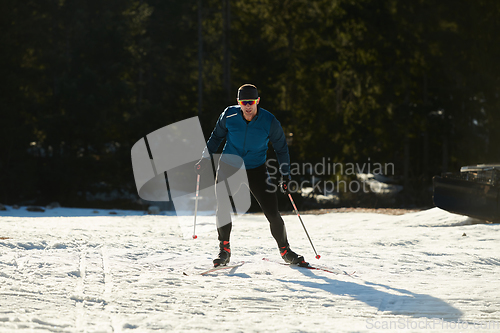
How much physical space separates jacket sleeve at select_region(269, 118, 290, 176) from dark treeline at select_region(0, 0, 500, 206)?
14.1 m

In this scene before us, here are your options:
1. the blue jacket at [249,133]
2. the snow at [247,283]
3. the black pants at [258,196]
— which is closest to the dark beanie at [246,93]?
the blue jacket at [249,133]

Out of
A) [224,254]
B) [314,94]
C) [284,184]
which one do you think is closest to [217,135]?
[284,184]

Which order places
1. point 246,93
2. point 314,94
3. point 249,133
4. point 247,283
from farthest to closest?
point 314,94 → point 249,133 → point 246,93 → point 247,283

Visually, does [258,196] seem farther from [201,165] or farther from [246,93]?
[246,93]

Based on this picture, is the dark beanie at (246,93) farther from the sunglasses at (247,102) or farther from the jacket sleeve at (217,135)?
A: the jacket sleeve at (217,135)

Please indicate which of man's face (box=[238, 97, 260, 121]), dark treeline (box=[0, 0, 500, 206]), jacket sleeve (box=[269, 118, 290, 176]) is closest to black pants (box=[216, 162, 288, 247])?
jacket sleeve (box=[269, 118, 290, 176])

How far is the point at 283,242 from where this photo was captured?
4.83 m

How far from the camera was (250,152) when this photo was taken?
466cm

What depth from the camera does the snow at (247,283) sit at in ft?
10.4

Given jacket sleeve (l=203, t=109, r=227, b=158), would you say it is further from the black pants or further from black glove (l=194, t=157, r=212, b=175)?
the black pants

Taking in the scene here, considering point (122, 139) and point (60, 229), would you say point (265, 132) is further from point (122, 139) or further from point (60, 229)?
point (122, 139)

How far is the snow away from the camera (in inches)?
125

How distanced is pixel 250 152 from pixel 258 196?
16.8 inches

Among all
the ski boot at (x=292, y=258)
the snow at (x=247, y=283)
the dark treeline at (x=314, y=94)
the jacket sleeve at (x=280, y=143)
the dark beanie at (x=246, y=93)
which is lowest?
the snow at (x=247, y=283)
